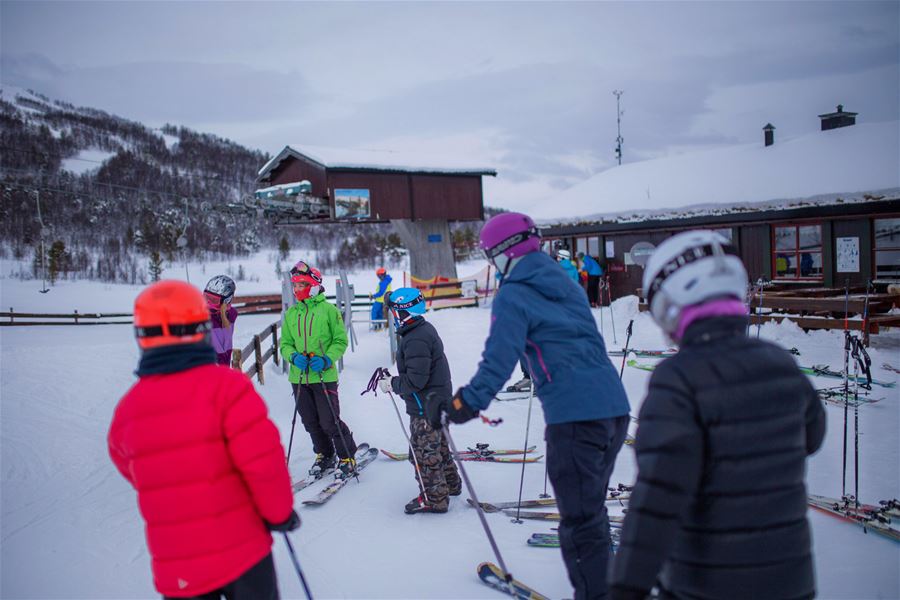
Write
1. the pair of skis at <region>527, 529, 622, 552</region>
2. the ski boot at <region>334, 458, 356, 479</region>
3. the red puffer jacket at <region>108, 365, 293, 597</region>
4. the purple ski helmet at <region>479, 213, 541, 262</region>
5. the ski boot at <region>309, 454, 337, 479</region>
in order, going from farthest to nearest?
the ski boot at <region>309, 454, 337, 479</region>, the ski boot at <region>334, 458, 356, 479</region>, the pair of skis at <region>527, 529, 622, 552</region>, the purple ski helmet at <region>479, 213, 541, 262</region>, the red puffer jacket at <region>108, 365, 293, 597</region>

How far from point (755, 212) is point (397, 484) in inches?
561

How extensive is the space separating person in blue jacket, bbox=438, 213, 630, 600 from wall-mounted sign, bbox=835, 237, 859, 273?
14.7 m

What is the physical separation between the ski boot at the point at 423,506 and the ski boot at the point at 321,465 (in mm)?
1271

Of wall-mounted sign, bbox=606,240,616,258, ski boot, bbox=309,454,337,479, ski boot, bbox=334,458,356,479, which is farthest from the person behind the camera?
wall-mounted sign, bbox=606,240,616,258

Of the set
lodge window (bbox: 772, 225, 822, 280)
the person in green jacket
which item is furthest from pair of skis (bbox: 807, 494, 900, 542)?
lodge window (bbox: 772, 225, 822, 280)

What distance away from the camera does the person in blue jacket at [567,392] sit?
8.64 feet

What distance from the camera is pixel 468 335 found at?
47.0 feet

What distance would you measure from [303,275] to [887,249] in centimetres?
1485

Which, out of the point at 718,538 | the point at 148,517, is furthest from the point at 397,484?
the point at 718,538

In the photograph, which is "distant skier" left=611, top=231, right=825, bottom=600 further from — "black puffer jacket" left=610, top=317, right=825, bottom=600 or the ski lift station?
the ski lift station

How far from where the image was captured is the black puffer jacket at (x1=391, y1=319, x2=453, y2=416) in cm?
452

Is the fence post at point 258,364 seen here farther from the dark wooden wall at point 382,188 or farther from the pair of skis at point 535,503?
the dark wooden wall at point 382,188

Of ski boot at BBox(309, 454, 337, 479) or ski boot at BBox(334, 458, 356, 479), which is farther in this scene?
ski boot at BBox(309, 454, 337, 479)

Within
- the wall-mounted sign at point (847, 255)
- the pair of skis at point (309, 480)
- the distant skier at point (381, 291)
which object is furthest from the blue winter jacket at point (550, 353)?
the wall-mounted sign at point (847, 255)
